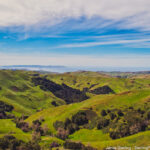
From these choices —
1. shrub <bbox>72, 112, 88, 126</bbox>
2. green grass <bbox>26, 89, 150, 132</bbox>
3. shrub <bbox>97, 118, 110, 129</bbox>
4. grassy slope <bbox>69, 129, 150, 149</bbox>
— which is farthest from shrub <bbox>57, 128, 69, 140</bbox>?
green grass <bbox>26, 89, 150, 132</bbox>

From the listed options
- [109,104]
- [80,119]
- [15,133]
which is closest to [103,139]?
[80,119]

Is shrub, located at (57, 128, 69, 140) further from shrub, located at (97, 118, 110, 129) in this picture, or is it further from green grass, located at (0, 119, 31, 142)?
shrub, located at (97, 118, 110, 129)

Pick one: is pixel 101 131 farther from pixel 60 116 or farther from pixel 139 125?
pixel 60 116

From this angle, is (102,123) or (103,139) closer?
(103,139)

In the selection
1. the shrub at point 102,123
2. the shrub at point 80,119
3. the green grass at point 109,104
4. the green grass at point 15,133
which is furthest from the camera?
the green grass at point 109,104

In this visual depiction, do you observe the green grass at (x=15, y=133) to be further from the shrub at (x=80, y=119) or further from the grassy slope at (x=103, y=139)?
the shrub at (x=80, y=119)

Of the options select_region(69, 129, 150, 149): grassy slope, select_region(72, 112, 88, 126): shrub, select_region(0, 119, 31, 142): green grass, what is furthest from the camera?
select_region(72, 112, 88, 126): shrub

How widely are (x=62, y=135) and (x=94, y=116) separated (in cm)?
1768

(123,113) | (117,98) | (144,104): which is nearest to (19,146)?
(123,113)

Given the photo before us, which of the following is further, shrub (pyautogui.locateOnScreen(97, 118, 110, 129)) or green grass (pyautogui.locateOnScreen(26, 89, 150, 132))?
green grass (pyautogui.locateOnScreen(26, 89, 150, 132))

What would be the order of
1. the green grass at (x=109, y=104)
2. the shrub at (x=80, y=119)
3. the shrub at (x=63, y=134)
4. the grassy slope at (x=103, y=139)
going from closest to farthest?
the grassy slope at (x=103, y=139), the shrub at (x=63, y=134), the shrub at (x=80, y=119), the green grass at (x=109, y=104)

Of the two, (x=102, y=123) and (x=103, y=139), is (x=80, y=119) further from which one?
(x=103, y=139)

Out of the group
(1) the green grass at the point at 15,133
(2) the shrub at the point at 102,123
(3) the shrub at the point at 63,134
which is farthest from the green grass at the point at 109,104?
(2) the shrub at the point at 102,123

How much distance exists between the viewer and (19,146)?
36.7m
